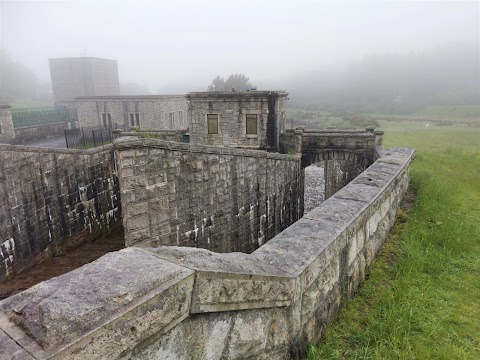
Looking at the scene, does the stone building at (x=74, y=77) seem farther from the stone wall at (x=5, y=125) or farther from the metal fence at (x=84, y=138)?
the metal fence at (x=84, y=138)

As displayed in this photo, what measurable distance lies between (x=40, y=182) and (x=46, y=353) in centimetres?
896

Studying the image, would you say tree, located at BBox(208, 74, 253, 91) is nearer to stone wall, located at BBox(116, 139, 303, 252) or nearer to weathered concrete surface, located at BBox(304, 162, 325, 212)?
weathered concrete surface, located at BBox(304, 162, 325, 212)

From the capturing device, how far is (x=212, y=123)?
19281 mm

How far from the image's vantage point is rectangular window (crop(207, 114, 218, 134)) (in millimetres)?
19172

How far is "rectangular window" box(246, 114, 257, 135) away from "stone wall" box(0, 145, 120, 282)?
8.19 m

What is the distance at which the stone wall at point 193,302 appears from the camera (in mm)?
1727

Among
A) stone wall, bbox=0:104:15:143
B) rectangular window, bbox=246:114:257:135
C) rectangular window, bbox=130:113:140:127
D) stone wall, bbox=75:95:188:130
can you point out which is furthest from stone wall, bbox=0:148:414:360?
rectangular window, bbox=130:113:140:127

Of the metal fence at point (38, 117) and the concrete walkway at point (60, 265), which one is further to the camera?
the metal fence at point (38, 117)

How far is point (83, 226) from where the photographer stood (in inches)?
438

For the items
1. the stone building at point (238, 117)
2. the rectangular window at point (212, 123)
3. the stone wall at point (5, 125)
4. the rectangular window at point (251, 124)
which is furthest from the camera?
the stone wall at point (5, 125)

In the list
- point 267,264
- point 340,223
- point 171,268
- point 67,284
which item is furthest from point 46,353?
point 340,223

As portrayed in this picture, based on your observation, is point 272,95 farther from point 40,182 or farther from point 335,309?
point 335,309

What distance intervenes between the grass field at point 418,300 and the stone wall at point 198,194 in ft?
14.5

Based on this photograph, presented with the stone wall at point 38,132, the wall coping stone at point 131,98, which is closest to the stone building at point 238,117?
the wall coping stone at point 131,98
